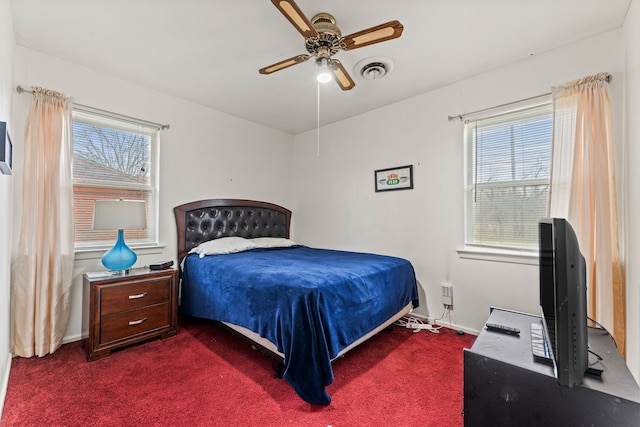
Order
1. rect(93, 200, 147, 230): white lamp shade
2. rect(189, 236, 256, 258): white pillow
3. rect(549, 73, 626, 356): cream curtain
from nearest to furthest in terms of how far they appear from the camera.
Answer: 1. rect(549, 73, 626, 356): cream curtain
2. rect(93, 200, 147, 230): white lamp shade
3. rect(189, 236, 256, 258): white pillow

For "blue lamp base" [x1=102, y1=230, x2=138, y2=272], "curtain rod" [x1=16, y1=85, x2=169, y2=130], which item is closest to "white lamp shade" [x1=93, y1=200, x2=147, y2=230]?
"blue lamp base" [x1=102, y1=230, x2=138, y2=272]

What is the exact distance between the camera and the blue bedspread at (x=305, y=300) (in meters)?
1.69

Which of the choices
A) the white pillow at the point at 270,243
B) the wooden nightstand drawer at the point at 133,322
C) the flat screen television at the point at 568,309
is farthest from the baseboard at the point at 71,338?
the flat screen television at the point at 568,309

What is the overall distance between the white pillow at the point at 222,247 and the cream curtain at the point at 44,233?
106 centimetres

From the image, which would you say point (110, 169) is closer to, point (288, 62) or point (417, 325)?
point (288, 62)

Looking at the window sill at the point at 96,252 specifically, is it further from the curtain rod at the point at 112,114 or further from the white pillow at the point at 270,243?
the curtain rod at the point at 112,114

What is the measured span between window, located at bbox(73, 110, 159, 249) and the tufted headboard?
12.1 inches

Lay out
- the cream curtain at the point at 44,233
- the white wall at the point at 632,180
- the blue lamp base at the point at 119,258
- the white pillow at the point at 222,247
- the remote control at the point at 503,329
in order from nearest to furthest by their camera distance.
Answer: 1. the remote control at the point at 503,329
2. the white wall at the point at 632,180
3. the cream curtain at the point at 44,233
4. the blue lamp base at the point at 119,258
5. the white pillow at the point at 222,247

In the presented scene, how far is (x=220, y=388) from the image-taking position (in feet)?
5.98

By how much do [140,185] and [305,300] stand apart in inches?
93.3

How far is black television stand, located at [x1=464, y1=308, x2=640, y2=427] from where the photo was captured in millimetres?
894

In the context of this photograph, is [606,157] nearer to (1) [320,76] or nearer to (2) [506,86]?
(2) [506,86]

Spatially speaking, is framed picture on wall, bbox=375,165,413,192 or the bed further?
framed picture on wall, bbox=375,165,413,192

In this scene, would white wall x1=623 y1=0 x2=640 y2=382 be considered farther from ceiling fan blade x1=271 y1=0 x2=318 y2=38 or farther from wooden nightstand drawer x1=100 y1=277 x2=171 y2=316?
wooden nightstand drawer x1=100 y1=277 x2=171 y2=316
